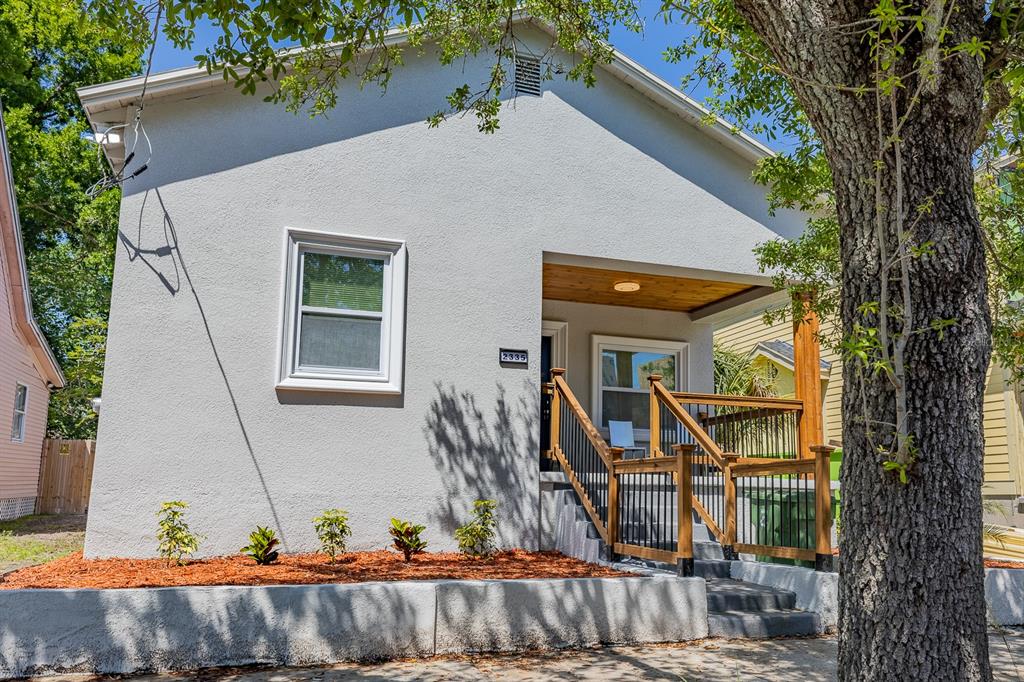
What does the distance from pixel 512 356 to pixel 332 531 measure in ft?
8.41

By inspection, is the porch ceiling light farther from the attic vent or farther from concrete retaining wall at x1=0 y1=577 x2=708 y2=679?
concrete retaining wall at x1=0 y1=577 x2=708 y2=679

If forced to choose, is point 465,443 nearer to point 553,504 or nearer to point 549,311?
point 553,504

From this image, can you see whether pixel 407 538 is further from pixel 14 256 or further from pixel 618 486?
pixel 14 256

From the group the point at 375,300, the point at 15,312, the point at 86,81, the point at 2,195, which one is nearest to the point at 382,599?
the point at 375,300

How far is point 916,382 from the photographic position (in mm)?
2871

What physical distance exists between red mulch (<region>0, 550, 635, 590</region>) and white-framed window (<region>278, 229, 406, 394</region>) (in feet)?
5.51

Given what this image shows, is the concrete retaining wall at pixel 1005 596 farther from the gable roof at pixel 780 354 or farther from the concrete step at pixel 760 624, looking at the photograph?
the gable roof at pixel 780 354

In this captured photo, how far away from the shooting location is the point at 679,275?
9.52 meters

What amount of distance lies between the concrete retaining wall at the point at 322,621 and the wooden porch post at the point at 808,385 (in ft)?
13.4

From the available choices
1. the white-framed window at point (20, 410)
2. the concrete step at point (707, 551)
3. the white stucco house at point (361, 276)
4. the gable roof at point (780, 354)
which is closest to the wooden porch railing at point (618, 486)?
the concrete step at point (707, 551)

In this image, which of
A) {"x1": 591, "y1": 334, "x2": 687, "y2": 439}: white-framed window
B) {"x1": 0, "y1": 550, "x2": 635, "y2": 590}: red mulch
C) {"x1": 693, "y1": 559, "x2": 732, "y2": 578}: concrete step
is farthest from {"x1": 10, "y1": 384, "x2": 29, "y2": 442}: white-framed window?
{"x1": 693, "y1": 559, "x2": 732, "y2": 578}: concrete step

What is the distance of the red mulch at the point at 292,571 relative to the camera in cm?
586

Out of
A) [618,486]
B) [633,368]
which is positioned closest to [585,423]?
[618,486]

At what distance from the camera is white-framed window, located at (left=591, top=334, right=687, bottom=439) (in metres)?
11.5
